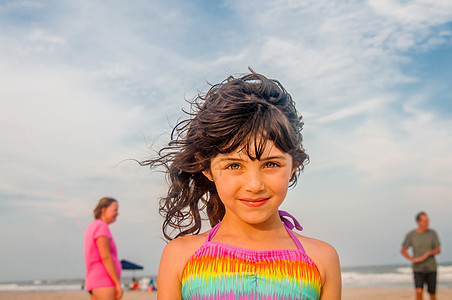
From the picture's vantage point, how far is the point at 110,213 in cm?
664

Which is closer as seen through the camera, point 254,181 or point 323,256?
point 254,181

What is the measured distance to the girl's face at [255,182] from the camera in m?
2.35

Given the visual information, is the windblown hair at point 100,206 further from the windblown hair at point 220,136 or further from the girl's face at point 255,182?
the girl's face at point 255,182

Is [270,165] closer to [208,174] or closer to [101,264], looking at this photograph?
[208,174]

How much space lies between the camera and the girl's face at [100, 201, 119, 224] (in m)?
6.59

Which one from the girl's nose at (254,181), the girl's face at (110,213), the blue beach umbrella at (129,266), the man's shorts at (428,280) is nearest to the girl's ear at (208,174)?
the girl's nose at (254,181)

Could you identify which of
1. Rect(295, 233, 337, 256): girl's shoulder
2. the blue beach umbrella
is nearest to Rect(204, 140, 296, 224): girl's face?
Rect(295, 233, 337, 256): girl's shoulder

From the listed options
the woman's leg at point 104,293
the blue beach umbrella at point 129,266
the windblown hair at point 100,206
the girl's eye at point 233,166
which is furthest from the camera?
the blue beach umbrella at point 129,266

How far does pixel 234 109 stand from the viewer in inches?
97.1

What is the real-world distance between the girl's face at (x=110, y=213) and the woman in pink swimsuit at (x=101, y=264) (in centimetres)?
21

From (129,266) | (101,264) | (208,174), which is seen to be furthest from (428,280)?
(129,266)

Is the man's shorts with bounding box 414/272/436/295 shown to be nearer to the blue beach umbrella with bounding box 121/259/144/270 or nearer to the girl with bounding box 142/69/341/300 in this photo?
the girl with bounding box 142/69/341/300

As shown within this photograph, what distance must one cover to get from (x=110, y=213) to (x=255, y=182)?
4.72 metres

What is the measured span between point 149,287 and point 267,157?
25.0 m
